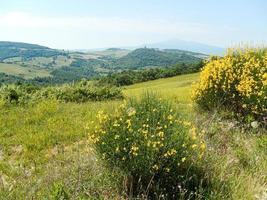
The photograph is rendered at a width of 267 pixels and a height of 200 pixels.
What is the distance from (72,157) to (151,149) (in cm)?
229

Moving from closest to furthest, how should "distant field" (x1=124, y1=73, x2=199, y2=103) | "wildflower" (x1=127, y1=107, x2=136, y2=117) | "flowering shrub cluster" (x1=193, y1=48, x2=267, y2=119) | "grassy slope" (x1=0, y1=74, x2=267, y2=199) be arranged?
1. "grassy slope" (x1=0, y1=74, x2=267, y2=199)
2. "wildflower" (x1=127, y1=107, x2=136, y2=117)
3. "flowering shrub cluster" (x1=193, y1=48, x2=267, y2=119)
4. "distant field" (x1=124, y1=73, x2=199, y2=103)

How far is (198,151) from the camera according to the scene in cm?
662

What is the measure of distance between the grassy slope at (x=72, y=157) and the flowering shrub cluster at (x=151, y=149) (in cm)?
36

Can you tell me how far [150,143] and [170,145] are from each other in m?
0.29

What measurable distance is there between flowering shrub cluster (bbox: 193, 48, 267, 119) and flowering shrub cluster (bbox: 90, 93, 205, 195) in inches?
188

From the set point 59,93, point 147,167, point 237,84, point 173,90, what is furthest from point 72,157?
point 173,90

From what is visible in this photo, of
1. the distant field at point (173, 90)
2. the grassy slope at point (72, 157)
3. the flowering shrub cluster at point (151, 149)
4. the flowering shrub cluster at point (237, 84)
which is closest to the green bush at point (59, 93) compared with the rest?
the distant field at point (173, 90)

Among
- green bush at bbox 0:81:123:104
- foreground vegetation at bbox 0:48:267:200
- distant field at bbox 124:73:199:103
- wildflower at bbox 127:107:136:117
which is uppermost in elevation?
wildflower at bbox 127:107:136:117

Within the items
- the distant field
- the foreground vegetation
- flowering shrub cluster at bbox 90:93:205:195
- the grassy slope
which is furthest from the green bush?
flowering shrub cluster at bbox 90:93:205:195

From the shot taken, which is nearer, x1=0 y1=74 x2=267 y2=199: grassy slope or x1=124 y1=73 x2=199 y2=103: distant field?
x1=0 y1=74 x2=267 y2=199: grassy slope

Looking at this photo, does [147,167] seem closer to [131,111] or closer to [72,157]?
[131,111]

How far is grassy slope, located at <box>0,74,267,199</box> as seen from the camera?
252 inches

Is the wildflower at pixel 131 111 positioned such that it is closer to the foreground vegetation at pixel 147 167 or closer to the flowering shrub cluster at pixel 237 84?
the foreground vegetation at pixel 147 167

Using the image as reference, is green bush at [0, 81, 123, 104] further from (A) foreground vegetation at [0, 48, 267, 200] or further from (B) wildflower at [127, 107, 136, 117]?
(B) wildflower at [127, 107, 136, 117]
